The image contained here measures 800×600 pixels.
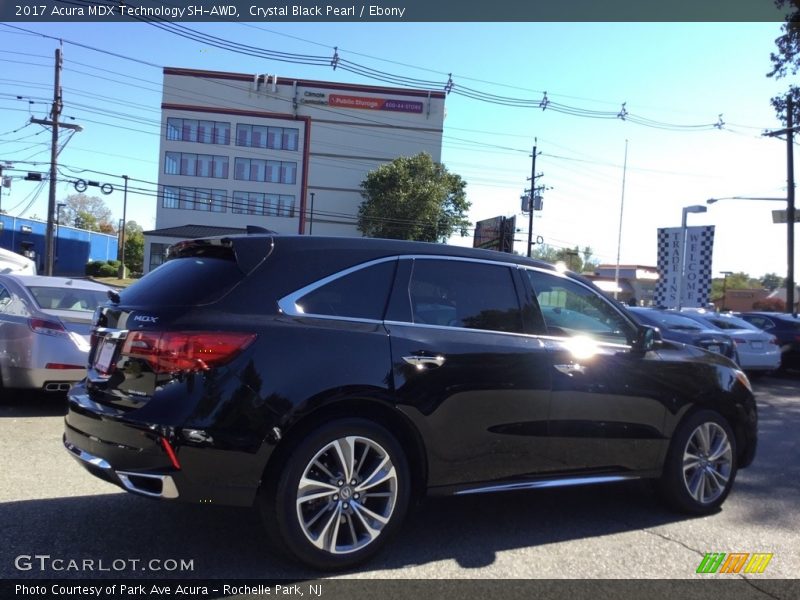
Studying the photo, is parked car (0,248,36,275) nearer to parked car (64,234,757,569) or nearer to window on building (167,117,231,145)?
parked car (64,234,757,569)

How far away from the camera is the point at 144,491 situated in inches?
130

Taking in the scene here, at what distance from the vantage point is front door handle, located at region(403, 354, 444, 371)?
147 inches

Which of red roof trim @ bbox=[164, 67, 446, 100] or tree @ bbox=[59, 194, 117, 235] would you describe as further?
tree @ bbox=[59, 194, 117, 235]

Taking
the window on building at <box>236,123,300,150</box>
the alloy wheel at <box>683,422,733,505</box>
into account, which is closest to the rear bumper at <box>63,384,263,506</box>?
the alloy wheel at <box>683,422,733,505</box>

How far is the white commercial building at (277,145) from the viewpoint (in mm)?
65875

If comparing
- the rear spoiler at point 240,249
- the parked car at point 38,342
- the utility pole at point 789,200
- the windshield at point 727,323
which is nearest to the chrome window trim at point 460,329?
the rear spoiler at point 240,249

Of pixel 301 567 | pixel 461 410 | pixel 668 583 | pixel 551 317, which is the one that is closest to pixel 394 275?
pixel 461 410

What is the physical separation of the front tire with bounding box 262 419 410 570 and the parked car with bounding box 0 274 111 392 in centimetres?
478

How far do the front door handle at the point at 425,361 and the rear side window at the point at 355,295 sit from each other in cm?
30

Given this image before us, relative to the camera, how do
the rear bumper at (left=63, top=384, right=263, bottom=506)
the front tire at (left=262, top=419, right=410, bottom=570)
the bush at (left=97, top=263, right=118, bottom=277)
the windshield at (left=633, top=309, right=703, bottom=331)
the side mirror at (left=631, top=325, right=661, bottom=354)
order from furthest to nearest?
the bush at (left=97, top=263, right=118, bottom=277), the windshield at (left=633, top=309, right=703, bottom=331), the side mirror at (left=631, top=325, right=661, bottom=354), the front tire at (left=262, top=419, right=410, bottom=570), the rear bumper at (left=63, top=384, right=263, bottom=506)

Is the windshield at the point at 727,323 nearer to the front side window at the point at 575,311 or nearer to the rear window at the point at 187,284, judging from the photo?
the front side window at the point at 575,311

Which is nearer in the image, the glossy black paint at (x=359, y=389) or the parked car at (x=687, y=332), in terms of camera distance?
the glossy black paint at (x=359, y=389)

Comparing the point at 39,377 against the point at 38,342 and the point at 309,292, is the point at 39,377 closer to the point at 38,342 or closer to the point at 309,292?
the point at 38,342

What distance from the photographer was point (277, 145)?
67750mm
